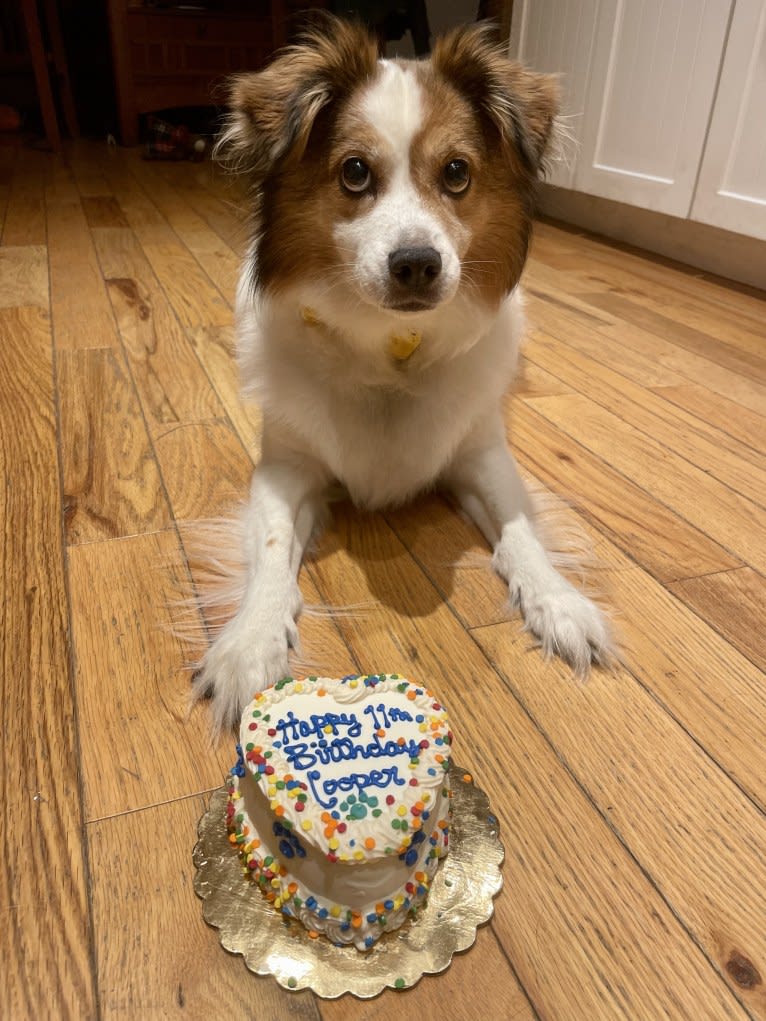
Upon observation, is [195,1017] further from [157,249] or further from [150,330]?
[157,249]

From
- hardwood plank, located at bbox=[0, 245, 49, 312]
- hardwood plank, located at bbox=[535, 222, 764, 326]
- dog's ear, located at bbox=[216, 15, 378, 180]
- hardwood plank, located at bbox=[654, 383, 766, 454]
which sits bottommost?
hardwood plank, located at bbox=[535, 222, 764, 326]

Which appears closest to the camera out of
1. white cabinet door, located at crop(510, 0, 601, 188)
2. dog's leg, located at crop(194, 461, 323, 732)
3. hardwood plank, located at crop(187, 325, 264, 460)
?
dog's leg, located at crop(194, 461, 323, 732)

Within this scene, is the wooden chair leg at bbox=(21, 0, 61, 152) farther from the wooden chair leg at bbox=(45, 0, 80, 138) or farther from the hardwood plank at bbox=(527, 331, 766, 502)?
the hardwood plank at bbox=(527, 331, 766, 502)

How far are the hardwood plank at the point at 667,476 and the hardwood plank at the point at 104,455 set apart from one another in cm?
106

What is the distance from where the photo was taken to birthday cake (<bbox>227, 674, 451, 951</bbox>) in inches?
32.3

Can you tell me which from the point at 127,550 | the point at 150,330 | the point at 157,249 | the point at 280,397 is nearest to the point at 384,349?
the point at 280,397

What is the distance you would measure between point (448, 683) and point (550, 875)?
34cm

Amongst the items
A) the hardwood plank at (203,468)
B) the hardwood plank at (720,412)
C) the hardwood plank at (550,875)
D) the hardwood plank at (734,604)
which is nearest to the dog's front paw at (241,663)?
the hardwood plank at (550,875)

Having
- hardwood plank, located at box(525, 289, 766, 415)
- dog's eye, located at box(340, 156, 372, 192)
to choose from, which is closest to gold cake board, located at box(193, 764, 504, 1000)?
dog's eye, located at box(340, 156, 372, 192)

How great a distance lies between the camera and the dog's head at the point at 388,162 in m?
1.28

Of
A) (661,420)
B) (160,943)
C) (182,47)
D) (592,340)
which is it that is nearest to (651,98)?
(592,340)

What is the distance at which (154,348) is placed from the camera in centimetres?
238

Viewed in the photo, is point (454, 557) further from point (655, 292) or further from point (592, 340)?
point (655, 292)

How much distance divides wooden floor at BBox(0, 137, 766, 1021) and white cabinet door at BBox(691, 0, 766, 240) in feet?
2.63
